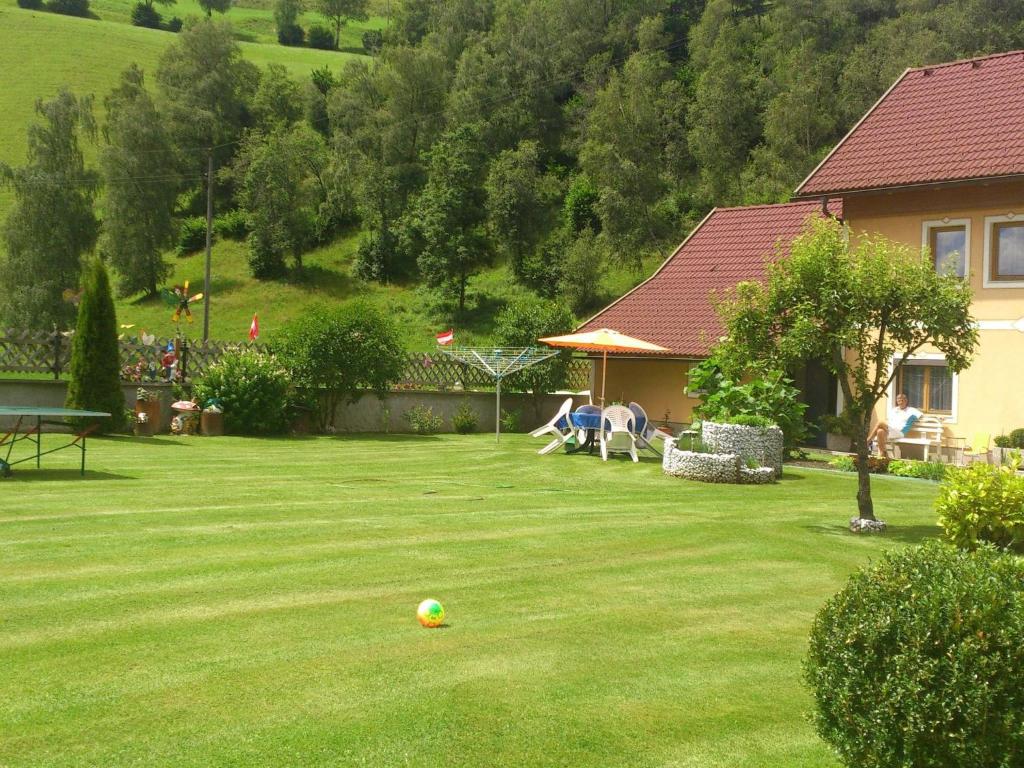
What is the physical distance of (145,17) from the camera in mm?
124062

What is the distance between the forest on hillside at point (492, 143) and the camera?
60000 mm

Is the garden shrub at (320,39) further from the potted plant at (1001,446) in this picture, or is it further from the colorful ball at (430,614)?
A: the colorful ball at (430,614)

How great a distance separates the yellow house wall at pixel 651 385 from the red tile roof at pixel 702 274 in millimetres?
966

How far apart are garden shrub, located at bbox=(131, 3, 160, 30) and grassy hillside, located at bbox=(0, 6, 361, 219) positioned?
7681mm

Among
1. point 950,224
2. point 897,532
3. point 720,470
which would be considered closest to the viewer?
point 897,532

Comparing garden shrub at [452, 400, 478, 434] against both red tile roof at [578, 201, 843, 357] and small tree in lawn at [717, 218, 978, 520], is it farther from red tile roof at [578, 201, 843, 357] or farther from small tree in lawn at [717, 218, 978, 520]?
small tree in lawn at [717, 218, 978, 520]

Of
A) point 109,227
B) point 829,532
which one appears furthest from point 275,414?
point 109,227

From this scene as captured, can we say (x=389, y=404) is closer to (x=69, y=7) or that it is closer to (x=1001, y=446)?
(x=1001, y=446)

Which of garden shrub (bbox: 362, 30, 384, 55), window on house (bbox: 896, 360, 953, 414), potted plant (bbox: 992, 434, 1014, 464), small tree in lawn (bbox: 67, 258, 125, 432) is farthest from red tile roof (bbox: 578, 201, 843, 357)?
garden shrub (bbox: 362, 30, 384, 55)

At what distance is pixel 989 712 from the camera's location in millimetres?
4254

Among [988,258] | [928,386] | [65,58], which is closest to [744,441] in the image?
[928,386]

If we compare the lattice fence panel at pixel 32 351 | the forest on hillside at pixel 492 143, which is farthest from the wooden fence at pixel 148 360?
the forest on hillside at pixel 492 143

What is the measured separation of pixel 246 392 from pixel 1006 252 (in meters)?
16.6

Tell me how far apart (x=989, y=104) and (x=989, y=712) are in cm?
2215
